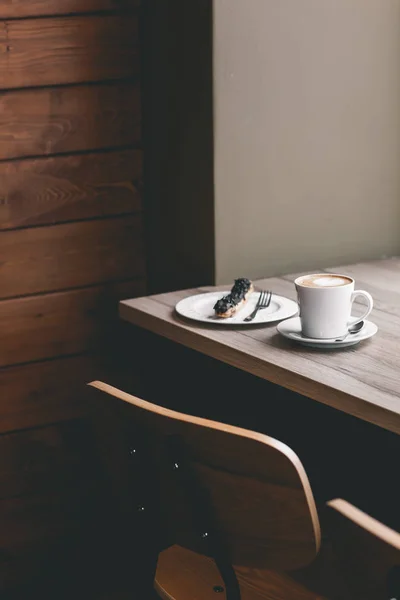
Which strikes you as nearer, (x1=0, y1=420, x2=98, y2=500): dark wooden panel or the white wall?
the white wall

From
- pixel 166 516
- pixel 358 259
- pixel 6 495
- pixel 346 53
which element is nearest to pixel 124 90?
pixel 346 53

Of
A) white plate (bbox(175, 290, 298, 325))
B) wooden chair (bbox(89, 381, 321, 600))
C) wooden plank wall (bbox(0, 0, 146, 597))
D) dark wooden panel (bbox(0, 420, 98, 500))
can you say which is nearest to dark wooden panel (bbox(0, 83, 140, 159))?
wooden plank wall (bbox(0, 0, 146, 597))

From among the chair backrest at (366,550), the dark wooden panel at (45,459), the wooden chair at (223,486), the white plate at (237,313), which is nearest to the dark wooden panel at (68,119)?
the white plate at (237,313)

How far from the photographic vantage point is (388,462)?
183 cm

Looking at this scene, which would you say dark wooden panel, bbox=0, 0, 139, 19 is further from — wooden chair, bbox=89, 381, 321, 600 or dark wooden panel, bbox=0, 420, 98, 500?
wooden chair, bbox=89, 381, 321, 600

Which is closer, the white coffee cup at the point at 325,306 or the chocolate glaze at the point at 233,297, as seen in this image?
the white coffee cup at the point at 325,306

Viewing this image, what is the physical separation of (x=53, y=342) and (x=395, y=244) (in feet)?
2.47

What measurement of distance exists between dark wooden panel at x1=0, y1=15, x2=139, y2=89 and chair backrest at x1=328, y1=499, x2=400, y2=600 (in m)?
1.16

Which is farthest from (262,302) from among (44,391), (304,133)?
(44,391)

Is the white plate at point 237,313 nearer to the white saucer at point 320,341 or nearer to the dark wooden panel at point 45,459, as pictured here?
the white saucer at point 320,341

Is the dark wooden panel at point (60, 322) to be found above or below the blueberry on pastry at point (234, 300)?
below

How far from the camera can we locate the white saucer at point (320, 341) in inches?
58.2

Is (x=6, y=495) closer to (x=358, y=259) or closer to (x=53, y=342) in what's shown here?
(x=53, y=342)

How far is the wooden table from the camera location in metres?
1.31
